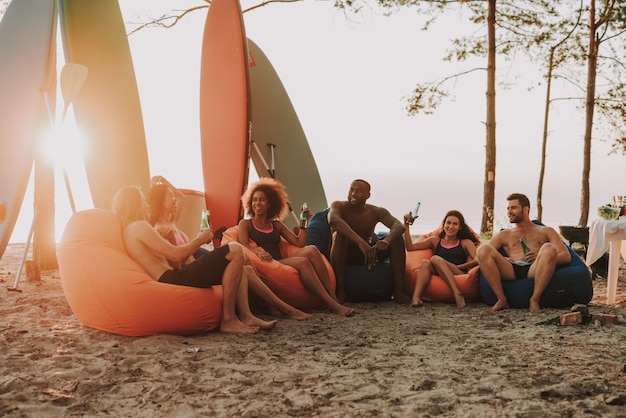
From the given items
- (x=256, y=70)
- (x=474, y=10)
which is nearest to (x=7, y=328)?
(x=256, y=70)

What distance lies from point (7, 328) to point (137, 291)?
998 millimetres

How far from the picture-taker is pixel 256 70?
9734 mm

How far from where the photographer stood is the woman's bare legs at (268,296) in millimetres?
4188

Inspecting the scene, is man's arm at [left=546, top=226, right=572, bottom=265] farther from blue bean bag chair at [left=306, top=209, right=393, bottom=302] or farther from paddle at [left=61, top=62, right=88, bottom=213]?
paddle at [left=61, top=62, right=88, bottom=213]

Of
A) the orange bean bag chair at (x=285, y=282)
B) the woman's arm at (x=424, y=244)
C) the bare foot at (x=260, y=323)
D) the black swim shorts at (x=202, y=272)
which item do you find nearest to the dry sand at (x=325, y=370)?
the bare foot at (x=260, y=323)

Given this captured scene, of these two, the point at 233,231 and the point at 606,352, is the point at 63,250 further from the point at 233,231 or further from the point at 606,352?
the point at 606,352

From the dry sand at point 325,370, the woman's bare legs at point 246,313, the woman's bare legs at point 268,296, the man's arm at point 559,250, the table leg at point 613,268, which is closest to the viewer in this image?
the dry sand at point 325,370

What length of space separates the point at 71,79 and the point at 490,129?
720 centimetres

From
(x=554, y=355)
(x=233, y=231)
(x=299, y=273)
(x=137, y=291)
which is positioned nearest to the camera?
(x=554, y=355)

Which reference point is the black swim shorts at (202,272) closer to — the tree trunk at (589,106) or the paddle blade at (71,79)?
the paddle blade at (71,79)

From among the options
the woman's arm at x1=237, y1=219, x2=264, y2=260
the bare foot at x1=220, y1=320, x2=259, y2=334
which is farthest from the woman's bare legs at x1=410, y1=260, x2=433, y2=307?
the bare foot at x1=220, y1=320, x2=259, y2=334

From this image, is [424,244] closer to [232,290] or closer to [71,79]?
[232,290]

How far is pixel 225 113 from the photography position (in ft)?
24.6

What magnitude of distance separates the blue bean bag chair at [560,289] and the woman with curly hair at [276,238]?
1339 mm
